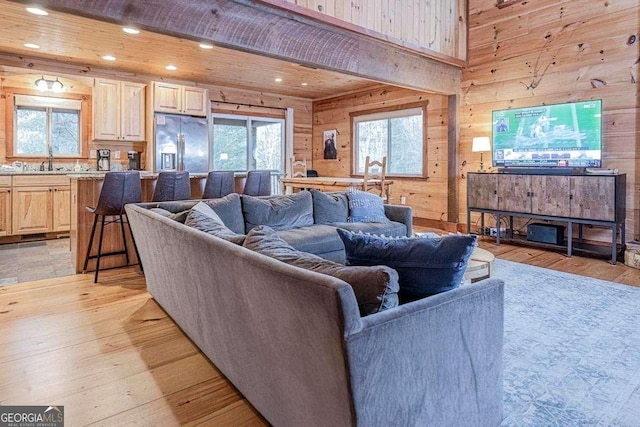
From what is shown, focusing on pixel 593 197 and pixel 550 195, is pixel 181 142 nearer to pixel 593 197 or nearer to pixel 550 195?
pixel 550 195

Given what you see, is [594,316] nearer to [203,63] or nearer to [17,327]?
[17,327]

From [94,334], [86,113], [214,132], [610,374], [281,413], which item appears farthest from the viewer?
[214,132]

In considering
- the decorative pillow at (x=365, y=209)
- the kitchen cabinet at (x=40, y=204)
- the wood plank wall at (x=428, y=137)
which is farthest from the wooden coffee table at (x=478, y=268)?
the kitchen cabinet at (x=40, y=204)

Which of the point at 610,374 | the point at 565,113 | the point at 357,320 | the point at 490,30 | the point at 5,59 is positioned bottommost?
the point at 610,374

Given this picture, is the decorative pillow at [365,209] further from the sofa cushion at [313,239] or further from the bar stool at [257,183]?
the bar stool at [257,183]

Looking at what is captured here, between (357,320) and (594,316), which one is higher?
(357,320)

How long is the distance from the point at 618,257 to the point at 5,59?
841 centimetres

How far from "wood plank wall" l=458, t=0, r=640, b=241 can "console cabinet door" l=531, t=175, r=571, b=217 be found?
2.32ft

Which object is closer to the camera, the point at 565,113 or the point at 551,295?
the point at 551,295

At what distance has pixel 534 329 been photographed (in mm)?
2625

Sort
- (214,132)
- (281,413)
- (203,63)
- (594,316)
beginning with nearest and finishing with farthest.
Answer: (281,413) < (594,316) < (203,63) < (214,132)

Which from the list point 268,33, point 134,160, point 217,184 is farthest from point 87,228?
point 134,160

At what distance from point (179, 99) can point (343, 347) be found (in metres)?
6.61

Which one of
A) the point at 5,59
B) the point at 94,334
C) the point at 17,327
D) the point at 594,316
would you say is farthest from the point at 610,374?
the point at 5,59
